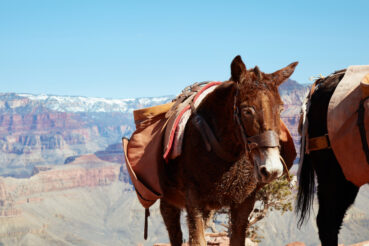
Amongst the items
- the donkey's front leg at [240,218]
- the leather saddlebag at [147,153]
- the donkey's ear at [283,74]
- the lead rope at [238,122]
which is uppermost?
the donkey's ear at [283,74]

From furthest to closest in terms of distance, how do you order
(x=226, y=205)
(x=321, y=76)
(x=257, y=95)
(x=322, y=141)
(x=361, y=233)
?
(x=361, y=233) < (x=321, y=76) < (x=322, y=141) < (x=226, y=205) < (x=257, y=95)

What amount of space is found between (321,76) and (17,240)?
194 metres

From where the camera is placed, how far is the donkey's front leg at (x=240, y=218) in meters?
5.86

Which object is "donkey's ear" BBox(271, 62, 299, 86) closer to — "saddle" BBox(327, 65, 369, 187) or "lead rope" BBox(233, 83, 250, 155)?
"lead rope" BBox(233, 83, 250, 155)

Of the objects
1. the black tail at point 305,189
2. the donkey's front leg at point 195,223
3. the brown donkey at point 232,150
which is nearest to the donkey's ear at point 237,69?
the brown donkey at point 232,150

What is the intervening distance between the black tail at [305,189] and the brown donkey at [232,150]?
4.12 ft

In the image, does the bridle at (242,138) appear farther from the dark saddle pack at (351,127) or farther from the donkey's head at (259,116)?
the dark saddle pack at (351,127)

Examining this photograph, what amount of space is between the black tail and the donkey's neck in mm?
1800

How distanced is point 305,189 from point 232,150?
2021mm

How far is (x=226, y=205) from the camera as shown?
5.79 m

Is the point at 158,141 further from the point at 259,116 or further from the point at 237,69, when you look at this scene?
the point at 259,116

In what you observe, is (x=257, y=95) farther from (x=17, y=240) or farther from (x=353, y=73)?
(x=17, y=240)

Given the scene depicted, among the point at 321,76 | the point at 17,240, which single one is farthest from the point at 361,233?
the point at 321,76

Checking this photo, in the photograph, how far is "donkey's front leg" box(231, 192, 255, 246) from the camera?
5.86m
